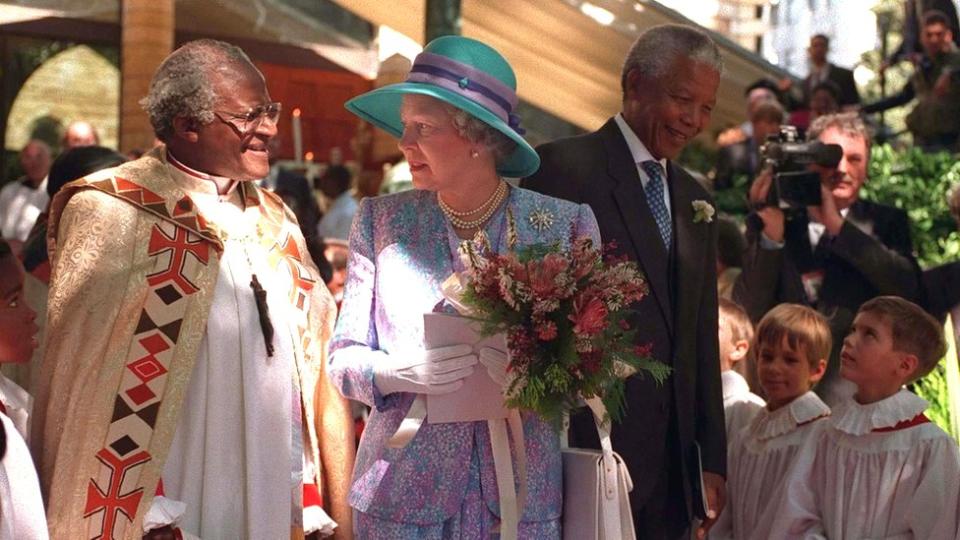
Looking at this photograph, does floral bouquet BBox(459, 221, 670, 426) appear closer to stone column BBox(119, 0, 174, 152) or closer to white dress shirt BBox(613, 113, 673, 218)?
white dress shirt BBox(613, 113, 673, 218)

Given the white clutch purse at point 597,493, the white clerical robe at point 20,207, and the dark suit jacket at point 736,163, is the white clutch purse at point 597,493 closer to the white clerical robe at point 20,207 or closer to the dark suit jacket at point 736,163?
the white clerical robe at point 20,207

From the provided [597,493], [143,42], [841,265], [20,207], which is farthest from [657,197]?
[143,42]

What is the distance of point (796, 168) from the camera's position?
720 cm

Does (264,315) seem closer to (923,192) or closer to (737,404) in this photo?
(737,404)

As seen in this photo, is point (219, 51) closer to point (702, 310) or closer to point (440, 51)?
point (440, 51)

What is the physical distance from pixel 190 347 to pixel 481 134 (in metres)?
1.02

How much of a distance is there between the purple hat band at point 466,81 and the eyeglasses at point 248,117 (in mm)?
467

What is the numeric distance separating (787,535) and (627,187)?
1.67m

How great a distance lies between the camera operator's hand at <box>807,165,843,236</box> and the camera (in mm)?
7199

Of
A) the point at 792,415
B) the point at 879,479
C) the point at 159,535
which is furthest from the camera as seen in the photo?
the point at 792,415

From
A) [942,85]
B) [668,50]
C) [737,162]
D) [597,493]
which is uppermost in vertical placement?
[942,85]

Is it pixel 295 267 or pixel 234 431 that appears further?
pixel 295 267

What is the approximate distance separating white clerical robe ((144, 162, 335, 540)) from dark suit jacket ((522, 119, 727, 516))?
3.59ft

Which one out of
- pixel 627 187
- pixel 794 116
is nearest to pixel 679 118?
pixel 627 187
